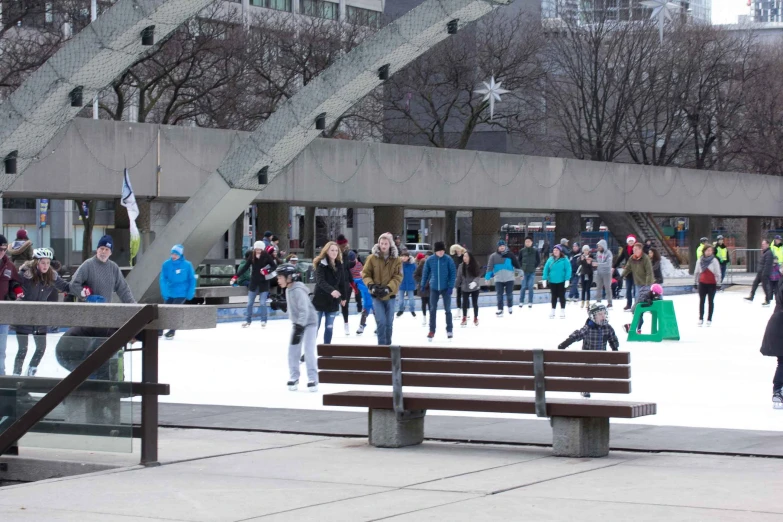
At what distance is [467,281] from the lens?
77.5ft

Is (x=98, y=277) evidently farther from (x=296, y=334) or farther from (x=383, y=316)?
(x=383, y=316)

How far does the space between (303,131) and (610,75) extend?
3688 cm

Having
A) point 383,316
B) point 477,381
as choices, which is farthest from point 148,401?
point 383,316

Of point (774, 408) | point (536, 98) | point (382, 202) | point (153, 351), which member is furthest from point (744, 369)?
point (536, 98)

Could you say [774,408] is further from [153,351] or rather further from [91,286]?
[91,286]

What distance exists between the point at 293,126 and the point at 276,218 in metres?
14.5

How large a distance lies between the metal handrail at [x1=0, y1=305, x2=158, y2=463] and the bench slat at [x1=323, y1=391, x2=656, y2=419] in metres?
1.66

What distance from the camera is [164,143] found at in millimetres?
32344

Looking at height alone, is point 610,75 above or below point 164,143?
above

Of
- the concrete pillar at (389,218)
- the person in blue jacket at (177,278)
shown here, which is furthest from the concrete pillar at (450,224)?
the person in blue jacket at (177,278)

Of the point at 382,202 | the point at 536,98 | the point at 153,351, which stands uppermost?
the point at 536,98

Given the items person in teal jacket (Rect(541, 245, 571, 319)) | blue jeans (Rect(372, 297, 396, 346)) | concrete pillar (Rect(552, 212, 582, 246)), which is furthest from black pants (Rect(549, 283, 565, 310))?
concrete pillar (Rect(552, 212, 582, 246))

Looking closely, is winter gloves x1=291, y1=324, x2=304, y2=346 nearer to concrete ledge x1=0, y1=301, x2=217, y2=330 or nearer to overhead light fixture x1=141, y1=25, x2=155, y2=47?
concrete ledge x1=0, y1=301, x2=217, y2=330

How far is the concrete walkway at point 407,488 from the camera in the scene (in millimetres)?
6574
